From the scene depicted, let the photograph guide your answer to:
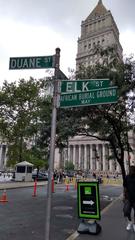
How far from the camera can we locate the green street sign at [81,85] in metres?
5.61

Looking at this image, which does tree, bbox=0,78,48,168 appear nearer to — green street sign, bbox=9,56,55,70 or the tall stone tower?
green street sign, bbox=9,56,55,70

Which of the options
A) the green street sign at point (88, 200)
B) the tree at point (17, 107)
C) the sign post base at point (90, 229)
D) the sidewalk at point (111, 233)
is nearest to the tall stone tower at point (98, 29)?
the tree at point (17, 107)

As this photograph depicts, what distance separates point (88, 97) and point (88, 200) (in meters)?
3.63

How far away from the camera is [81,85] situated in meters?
5.82

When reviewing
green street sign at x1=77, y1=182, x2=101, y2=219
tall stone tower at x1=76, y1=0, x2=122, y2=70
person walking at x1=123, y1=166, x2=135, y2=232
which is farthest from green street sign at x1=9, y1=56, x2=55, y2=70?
tall stone tower at x1=76, y1=0, x2=122, y2=70

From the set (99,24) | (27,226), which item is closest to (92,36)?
(99,24)

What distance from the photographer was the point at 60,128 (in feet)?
50.8

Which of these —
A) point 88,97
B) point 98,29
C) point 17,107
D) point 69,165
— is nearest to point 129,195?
point 88,97

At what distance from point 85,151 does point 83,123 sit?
117m

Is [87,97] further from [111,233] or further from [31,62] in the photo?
[111,233]

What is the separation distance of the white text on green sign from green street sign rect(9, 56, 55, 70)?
2.25 ft

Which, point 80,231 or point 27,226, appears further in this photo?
point 27,226

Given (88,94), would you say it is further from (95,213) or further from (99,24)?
(99,24)

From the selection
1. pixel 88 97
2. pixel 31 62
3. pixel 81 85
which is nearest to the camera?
pixel 88 97
